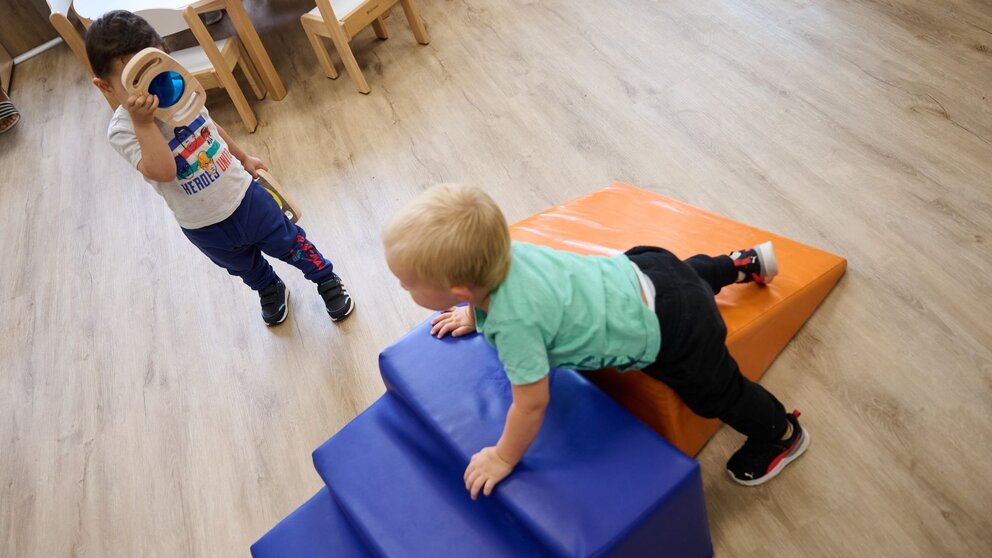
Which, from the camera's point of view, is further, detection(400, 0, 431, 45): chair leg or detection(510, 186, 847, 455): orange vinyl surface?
detection(400, 0, 431, 45): chair leg

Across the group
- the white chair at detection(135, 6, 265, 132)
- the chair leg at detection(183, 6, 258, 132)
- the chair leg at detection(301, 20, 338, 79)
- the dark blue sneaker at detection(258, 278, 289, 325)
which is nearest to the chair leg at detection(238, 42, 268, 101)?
the white chair at detection(135, 6, 265, 132)

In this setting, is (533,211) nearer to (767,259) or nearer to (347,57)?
(767,259)

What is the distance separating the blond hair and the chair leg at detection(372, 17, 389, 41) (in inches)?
103

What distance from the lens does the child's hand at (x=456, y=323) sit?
5.09 feet

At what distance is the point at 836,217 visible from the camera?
1.99 meters

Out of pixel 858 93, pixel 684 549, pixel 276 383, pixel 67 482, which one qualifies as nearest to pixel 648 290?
pixel 684 549

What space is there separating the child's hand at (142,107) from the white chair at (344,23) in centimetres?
153

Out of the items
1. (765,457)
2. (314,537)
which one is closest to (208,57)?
(314,537)

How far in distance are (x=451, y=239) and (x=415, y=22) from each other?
2.54 meters

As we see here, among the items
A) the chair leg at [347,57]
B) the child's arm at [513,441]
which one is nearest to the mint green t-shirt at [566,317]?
the child's arm at [513,441]

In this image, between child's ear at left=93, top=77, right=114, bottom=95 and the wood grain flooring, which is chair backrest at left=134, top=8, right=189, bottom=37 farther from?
child's ear at left=93, top=77, right=114, bottom=95

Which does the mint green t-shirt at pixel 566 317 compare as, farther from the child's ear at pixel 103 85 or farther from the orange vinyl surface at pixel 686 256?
the child's ear at pixel 103 85

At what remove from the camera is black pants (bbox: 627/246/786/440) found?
1.24m

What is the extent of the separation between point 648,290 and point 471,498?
536 millimetres
